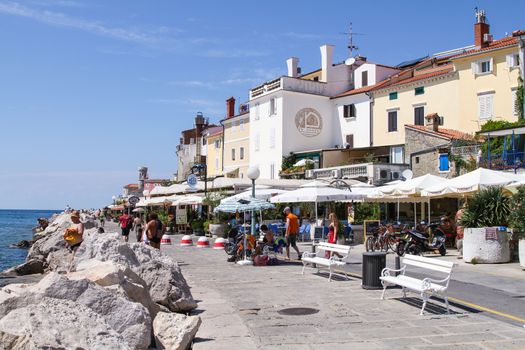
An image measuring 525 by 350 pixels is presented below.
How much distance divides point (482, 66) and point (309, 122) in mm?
15801

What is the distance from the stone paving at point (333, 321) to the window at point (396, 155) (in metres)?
27.2

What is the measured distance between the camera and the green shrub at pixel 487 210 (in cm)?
1579

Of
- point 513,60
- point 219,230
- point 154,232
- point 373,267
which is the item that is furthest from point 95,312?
point 513,60

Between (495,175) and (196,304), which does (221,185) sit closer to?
(495,175)

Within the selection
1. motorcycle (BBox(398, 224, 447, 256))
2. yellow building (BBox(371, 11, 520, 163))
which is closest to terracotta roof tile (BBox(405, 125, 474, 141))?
yellow building (BBox(371, 11, 520, 163))

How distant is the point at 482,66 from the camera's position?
112ft

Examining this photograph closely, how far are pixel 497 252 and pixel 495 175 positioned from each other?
381 cm

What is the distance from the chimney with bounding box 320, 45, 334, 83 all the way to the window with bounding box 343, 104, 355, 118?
3.90 meters

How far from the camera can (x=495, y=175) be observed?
60.7 feet

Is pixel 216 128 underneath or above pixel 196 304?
above

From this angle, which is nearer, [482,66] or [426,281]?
[426,281]

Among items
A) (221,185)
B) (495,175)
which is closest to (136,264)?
(495,175)

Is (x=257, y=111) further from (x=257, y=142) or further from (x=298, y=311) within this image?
(x=298, y=311)

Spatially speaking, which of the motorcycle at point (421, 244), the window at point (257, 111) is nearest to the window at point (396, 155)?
the window at point (257, 111)
